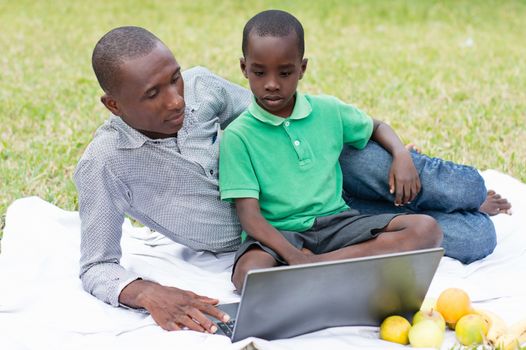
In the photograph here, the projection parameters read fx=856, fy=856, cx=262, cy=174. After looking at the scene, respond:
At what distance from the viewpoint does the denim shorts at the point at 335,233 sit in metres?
3.40

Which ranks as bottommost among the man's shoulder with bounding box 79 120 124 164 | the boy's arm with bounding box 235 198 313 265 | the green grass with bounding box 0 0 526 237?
the green grass with bounding box 0 0 526 237

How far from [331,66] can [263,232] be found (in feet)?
15.3

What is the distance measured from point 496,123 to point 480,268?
2375 mm

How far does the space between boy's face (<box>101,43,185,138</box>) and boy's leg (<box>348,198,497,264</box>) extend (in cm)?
113

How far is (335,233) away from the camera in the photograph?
3486 mm

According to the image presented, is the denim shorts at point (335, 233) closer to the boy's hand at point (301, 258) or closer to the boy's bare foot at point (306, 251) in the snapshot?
the boy's bare foot at point (306, 251)

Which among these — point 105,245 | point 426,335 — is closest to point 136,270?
point 105,245

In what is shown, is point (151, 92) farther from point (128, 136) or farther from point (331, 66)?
point (331, 66)

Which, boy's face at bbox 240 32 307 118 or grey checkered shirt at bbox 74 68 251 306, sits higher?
boy's face at bbox 240 32 307 118

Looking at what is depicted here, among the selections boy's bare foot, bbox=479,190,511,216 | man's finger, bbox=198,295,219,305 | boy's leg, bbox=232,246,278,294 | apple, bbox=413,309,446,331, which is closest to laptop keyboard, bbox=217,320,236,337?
man's finger, bbox=198,295,219,305

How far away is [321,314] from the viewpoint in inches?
116

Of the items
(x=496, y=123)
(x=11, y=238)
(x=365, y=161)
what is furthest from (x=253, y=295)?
(x=496, y=123)

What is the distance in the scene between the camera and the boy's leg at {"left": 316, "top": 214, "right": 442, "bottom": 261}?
333cm

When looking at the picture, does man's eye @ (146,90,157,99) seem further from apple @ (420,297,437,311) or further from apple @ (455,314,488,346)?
apple @ (455,314,488,346)
